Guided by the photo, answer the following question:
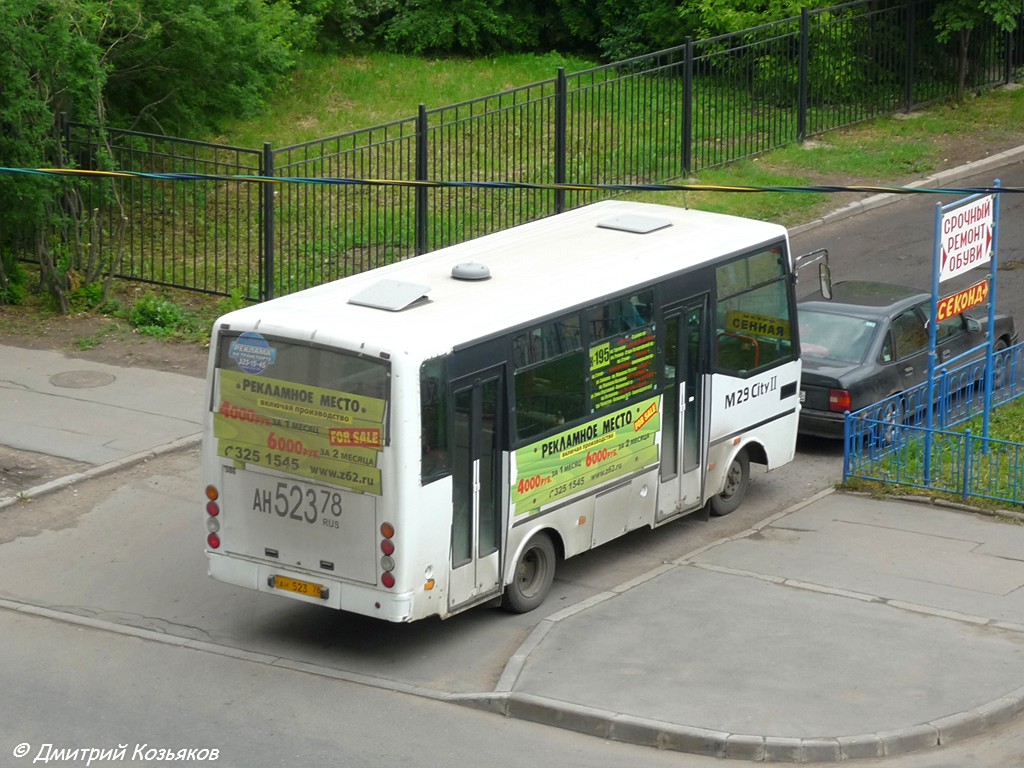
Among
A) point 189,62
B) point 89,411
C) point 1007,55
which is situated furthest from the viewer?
point 1007,55

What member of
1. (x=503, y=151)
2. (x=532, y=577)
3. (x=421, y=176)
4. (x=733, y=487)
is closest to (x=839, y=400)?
(x=733, y=487)

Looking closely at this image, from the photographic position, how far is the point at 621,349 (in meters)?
12.7

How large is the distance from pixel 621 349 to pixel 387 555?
2.88 m

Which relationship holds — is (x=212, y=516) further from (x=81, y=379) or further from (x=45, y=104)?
(x=45, y=104)

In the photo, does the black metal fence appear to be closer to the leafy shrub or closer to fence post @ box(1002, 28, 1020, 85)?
fence post @ box(1002, 28, 1020, 85)

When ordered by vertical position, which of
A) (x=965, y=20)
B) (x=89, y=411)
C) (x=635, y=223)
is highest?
(x=965, y=20)

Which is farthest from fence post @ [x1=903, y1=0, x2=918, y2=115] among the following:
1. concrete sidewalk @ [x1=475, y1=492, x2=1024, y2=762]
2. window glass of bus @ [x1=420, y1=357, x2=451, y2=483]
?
window glass of bus @ [x1=420, y1=357, x2=451, y2=483]

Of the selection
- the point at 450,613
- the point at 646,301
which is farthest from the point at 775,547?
the point at 450,613

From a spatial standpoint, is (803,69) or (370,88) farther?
(370,88)

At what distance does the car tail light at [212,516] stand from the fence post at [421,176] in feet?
31.7

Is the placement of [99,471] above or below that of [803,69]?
below

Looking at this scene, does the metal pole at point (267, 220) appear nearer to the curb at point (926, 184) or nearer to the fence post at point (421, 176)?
the fence post at point (421, 176)

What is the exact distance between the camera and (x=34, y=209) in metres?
19.0

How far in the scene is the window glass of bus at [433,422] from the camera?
1092 centimetres
